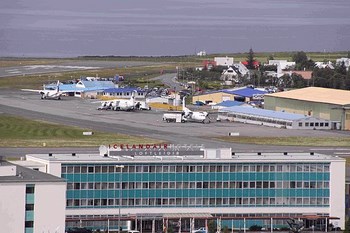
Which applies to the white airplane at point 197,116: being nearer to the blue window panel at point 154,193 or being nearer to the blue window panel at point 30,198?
the blue window panel at point 154,193

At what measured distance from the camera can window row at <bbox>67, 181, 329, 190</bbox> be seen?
4784 centimetres

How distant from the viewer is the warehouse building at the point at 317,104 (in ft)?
283

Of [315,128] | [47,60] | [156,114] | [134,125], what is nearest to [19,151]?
[134,125]

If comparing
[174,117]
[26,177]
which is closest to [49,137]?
[174,117]

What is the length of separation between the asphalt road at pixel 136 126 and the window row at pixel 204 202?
13.3m

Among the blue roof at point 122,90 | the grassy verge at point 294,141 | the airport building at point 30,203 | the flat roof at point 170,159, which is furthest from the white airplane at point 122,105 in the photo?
the airport building at point 30,203

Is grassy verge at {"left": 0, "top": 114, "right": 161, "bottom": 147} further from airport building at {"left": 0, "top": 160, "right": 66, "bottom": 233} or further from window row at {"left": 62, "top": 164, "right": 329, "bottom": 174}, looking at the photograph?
airport building at {"left": 0, "top": 160, "right": 66, "bottom": 233}

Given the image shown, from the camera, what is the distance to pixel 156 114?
9494cm

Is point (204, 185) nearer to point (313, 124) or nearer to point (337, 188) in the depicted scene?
point (337, 188)

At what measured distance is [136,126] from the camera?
82.8 m

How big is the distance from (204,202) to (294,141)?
2637 centimetres

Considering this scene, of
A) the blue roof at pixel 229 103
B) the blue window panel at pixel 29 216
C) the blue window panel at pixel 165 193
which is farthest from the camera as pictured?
the blue roof at pixel 229 103

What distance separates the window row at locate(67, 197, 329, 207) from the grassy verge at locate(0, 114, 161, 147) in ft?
64.1

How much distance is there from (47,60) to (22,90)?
47610 millimetres
